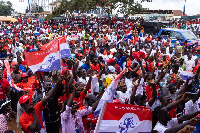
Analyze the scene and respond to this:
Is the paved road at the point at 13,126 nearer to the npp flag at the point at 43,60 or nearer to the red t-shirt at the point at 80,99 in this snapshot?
the npp flag at the point at 43,60

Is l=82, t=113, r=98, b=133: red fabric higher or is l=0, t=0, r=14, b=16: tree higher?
l=0, t=0, r=14, b=16: tree

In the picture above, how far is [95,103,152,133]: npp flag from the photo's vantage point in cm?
276

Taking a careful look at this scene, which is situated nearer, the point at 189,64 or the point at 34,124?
the point at 34,124

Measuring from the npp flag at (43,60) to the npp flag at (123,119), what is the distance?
9.49 ft

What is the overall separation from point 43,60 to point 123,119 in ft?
10.4

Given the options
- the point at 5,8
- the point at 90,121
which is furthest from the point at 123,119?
the point at 5,8

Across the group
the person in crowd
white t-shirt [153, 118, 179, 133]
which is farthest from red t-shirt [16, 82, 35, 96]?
white t-shirt [153, 118, 179, 133]

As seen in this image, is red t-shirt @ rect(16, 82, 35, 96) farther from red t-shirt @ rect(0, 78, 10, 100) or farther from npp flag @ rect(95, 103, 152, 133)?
npp flag @ rect(95, 103, 152, 133)

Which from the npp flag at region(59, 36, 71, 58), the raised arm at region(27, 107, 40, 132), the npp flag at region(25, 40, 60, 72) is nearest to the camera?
the raised arm at region(27, 107, 40, 132)

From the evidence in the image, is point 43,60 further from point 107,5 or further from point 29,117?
point 107,5

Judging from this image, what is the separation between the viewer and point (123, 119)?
2.85 m

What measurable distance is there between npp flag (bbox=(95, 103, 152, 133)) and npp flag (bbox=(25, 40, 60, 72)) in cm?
289

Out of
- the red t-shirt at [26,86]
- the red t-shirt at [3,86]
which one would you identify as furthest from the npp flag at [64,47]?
the red t-shirt at [3,86]

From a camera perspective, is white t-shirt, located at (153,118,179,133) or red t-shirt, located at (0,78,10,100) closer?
white t-shirt, located at (153,118,179,133)
